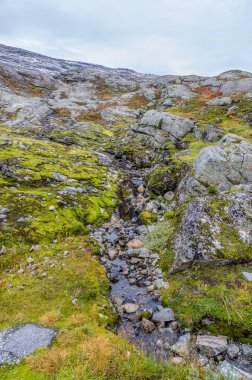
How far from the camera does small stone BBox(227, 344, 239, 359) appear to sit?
8.18 m

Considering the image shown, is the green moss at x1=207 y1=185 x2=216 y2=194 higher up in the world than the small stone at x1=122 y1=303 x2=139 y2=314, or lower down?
higher up

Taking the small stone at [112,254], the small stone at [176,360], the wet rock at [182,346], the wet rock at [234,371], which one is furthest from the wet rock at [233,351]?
the small stone at [112,254]

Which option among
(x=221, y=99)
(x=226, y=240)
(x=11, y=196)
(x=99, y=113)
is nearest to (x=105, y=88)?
(x=99, y=113)

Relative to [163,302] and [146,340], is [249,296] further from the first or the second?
[146,340]

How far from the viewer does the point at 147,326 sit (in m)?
9.43

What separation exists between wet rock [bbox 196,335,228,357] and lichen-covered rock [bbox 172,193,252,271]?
3.07 meters

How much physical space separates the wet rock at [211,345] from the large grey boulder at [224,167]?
33.4ft

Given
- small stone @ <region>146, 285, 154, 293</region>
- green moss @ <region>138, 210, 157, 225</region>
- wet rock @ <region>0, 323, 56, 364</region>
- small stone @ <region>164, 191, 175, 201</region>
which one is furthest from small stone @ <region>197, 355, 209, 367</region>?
small stone @ <region>164, 191, 175, 201</region>

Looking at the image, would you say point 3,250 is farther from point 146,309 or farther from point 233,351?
point 233,351

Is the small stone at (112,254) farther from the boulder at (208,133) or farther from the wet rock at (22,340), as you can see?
the boulder at (208,133)

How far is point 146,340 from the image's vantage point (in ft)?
29.5

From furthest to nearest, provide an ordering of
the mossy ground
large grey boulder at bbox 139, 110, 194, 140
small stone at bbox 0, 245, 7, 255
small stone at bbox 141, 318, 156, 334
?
large grey boulder at bbox 139, 110, 194, 140 → small stone at bbox 0, 245, 7, 255 → small stone at bbox 141, 318, 156, 334 → the mossy ground

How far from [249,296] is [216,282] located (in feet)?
4.04

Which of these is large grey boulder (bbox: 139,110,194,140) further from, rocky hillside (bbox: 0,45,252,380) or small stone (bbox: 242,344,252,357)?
small stone (bbox: 242,344,252,357)
